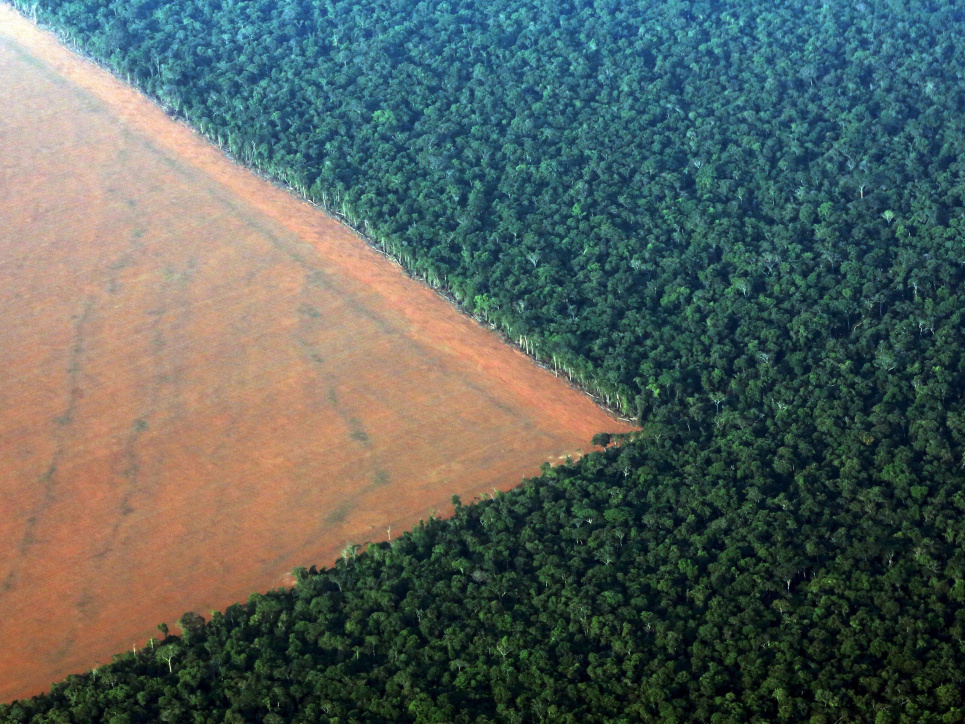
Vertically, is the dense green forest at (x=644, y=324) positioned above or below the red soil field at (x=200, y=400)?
above

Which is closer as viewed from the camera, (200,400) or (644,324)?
(200,400)

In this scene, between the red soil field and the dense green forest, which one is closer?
the dense green forest

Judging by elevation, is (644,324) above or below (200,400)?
above

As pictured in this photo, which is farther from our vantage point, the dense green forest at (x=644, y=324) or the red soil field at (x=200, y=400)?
the red soil field at (x=200, y=400)

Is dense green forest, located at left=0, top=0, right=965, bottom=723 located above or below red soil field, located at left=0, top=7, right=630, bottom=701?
above
